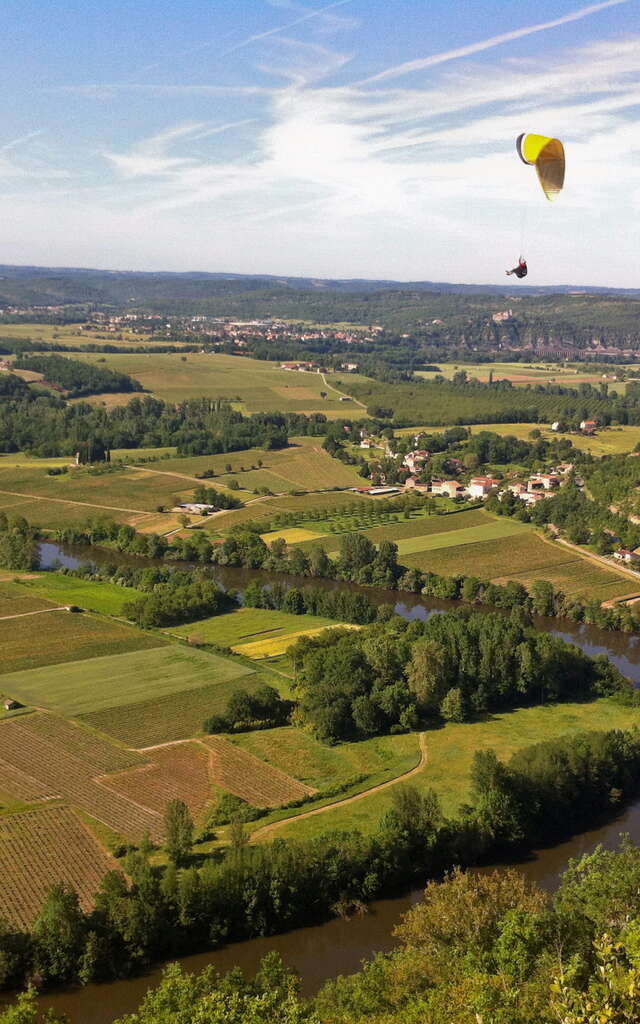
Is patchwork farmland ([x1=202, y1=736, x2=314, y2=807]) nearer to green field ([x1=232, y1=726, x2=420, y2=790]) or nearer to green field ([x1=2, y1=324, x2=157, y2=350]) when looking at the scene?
green field ([x1=232, y1=726, x2=420, y2=790])

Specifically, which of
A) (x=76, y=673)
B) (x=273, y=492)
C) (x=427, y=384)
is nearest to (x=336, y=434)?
(x=273, y=492)

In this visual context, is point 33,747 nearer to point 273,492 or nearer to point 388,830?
point 388,830

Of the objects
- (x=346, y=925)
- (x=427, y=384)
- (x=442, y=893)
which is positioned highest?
(x=427, y=384)

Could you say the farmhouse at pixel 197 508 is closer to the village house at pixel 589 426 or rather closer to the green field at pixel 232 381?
the green field at pixel 232 381

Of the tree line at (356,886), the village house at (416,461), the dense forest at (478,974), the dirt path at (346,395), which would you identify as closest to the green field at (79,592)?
the tree line at (356,886)

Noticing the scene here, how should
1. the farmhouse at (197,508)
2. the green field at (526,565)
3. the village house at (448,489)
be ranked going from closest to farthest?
the green field at (526,565) → the farmhouse at (197,508) → the village house at (448,489)

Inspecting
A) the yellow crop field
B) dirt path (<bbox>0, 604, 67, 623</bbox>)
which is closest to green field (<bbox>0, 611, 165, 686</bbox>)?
dirt path (<bbox>0, 604, 67, 623</bbox>)
